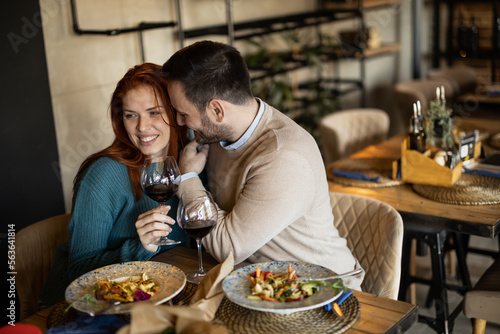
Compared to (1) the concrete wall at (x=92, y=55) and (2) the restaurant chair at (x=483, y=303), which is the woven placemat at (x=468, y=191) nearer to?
(2) the restaurant chair at (x=483, y=303)

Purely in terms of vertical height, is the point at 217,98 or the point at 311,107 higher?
the point at 217,98

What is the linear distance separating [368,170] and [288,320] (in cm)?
139

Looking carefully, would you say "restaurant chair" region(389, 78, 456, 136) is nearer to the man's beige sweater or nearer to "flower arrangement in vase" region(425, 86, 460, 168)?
"flower arrangement in vase" region(425, 86, 460, 168)

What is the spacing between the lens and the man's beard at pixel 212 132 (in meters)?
1.70

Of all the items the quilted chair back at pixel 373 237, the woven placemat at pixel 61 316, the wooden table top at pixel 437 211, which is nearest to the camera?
the woven placemat at pixel 61 316

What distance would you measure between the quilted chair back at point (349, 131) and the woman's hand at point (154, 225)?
193cm

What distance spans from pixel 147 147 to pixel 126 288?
590mm

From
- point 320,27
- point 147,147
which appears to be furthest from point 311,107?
point 147,147

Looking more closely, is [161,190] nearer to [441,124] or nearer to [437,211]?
[437,211]

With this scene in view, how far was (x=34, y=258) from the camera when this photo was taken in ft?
6.60

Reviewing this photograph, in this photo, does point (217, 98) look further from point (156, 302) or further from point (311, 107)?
point (311, 107)

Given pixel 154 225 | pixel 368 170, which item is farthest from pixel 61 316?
pixel 368 170

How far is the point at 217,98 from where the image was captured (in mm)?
Result: 1658

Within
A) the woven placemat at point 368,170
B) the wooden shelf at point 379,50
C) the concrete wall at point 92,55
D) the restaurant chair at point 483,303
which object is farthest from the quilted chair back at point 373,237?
the wooden shelf at point 379,50
